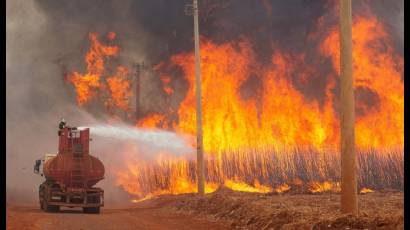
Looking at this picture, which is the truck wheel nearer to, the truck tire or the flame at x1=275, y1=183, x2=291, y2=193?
the truck tire

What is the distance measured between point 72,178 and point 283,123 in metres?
17.9

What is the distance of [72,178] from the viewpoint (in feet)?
96.5

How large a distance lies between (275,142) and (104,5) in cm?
2270

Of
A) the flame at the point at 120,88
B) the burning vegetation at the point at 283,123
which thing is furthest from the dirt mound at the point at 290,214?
the flame at the point at 120,88

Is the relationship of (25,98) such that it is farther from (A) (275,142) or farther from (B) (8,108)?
(A) (275,142)

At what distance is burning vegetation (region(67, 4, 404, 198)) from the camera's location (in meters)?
40.9

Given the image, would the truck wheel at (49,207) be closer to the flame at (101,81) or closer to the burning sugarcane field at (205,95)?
the burning sugarcane field at (205,95)

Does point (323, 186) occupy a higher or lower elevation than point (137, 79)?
lower

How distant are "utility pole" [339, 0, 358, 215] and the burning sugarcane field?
15.8 m

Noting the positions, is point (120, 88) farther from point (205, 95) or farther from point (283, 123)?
point (283, 123)

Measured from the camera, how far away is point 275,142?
42.2 m

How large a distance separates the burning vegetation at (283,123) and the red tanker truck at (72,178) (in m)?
11.8

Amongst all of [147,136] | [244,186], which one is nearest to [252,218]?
[244,186]
